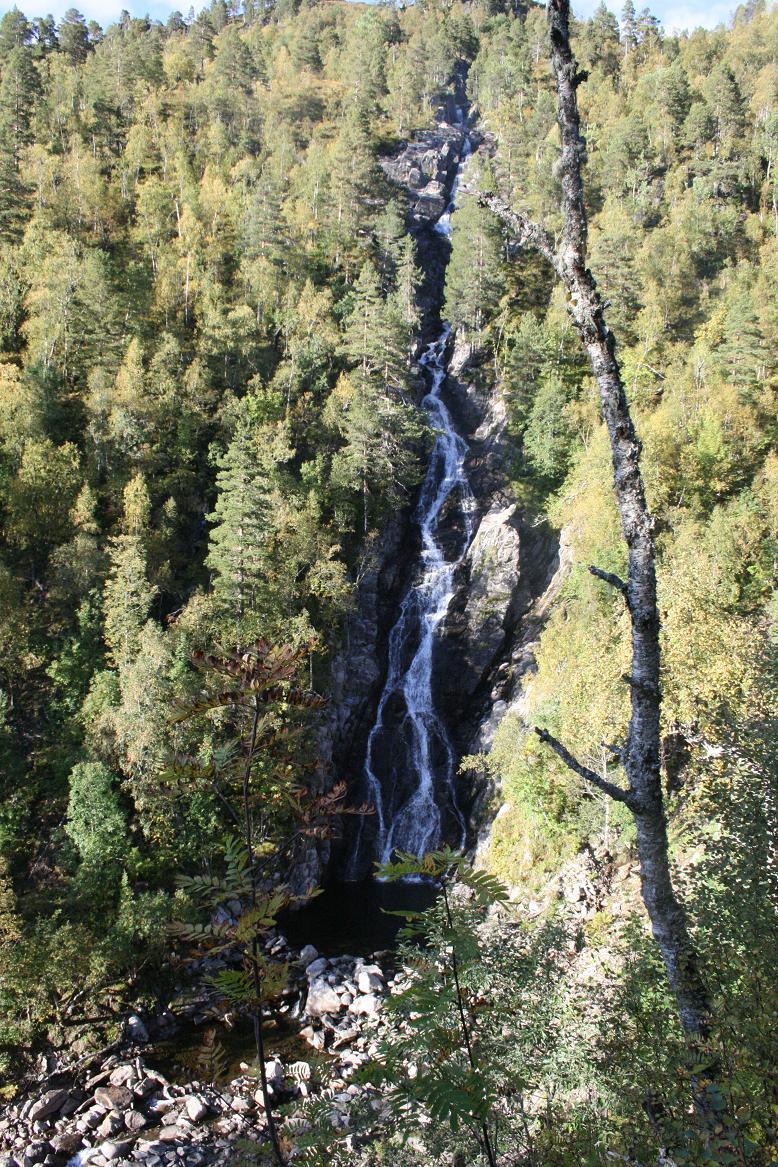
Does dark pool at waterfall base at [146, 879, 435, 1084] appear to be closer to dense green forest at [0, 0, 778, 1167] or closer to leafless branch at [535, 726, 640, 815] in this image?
dense green forest at [0, 0, 778, 1167]

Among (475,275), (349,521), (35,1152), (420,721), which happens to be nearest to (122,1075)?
(35,1152)

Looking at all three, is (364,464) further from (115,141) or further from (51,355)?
(115,141)

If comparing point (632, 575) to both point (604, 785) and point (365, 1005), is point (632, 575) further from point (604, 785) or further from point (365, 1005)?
point (365, 1005)

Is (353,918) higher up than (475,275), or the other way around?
(475,275)

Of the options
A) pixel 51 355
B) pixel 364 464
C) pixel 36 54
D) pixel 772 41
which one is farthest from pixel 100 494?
pixel 772 41

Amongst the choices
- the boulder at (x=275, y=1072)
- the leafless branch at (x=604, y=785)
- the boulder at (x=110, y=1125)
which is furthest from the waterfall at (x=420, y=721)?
the leafless branch at (x=604, y=785)

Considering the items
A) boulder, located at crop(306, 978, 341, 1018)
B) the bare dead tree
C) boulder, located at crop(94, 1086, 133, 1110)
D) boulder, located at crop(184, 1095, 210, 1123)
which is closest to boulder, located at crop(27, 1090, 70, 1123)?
boulder, located at crop(94, 1086, 133, 1110)
